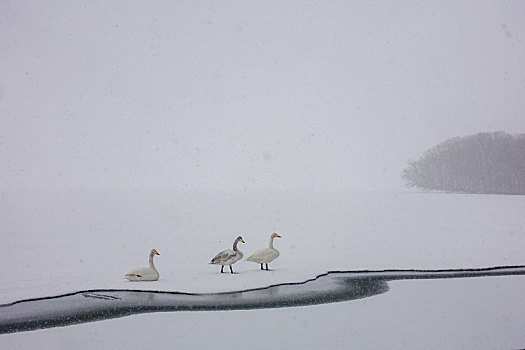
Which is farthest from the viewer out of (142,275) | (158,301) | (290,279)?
(290,279)

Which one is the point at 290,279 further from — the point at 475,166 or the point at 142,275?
the point at 475,166

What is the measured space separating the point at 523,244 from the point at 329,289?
13.6 meters

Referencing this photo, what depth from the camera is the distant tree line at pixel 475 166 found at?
346 feet

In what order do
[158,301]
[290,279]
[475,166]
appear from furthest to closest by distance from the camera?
[475,166] → [290,279] → [158,301]

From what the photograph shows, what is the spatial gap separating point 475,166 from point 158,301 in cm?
10880

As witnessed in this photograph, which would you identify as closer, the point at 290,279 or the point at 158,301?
the point at 158,301

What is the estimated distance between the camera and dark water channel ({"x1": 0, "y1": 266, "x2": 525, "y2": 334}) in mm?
10922

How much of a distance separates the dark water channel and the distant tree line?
100 meters

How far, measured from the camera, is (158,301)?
12375mm

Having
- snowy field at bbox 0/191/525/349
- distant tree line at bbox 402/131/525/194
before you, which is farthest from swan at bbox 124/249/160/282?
distant tree line at bbox 402/131/525/194

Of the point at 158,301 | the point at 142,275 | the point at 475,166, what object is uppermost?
the point at 475,166

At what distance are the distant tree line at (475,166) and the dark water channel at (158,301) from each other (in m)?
100

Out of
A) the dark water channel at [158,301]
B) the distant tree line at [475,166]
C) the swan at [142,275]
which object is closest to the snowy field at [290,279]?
the swan at [142,275]

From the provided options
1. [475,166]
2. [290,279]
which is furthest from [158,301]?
[475,166]
